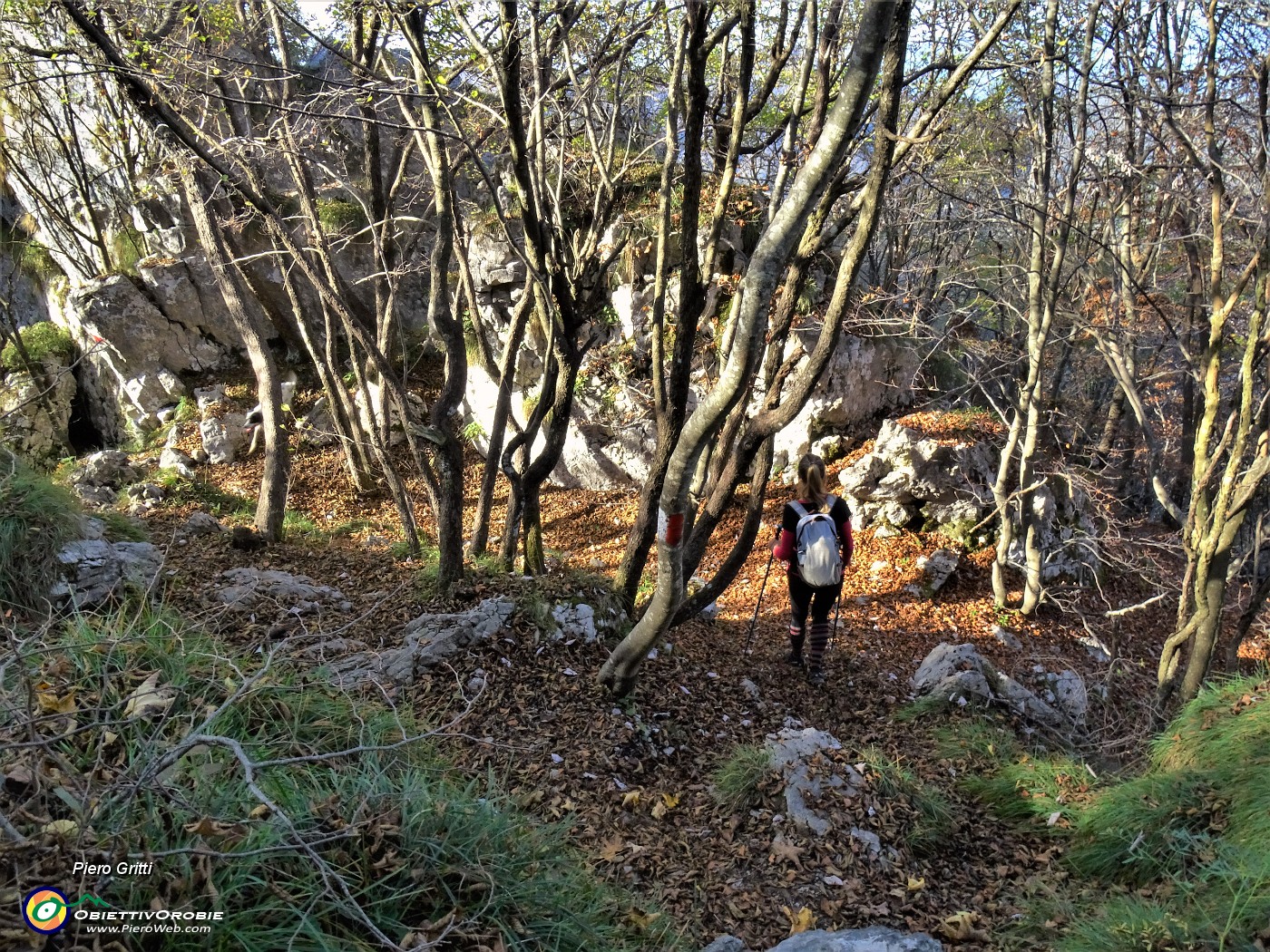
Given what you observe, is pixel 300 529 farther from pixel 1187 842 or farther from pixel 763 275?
pixel 1187 842

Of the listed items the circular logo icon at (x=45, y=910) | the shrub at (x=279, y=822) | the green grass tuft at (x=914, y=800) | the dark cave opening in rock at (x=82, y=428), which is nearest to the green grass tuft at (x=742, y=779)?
the green grass tuft at (x=914, y=800)

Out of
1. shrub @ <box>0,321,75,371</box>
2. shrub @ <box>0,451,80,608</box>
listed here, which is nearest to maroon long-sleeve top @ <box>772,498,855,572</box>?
shrub @ <box>0,451,80,608</box>

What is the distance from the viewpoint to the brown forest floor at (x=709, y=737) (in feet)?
11.6

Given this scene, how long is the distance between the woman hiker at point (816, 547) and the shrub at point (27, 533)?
517 centimetres

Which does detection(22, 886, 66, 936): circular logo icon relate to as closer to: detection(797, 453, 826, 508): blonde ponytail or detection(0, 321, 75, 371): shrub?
detection(797, 453, 826, 508): blonde ponytail

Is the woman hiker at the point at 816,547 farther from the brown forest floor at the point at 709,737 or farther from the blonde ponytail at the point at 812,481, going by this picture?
the brown forest floor at the point at 709,737

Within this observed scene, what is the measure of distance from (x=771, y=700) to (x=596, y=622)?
61.5 inches

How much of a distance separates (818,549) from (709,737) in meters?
1.65

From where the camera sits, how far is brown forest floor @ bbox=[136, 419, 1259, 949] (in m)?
3.54

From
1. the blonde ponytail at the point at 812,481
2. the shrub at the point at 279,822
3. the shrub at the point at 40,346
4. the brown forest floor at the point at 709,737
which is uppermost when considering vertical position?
the shrub at the point at 40,346

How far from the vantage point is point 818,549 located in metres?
5.48

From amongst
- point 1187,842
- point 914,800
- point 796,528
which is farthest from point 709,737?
point 1187,842

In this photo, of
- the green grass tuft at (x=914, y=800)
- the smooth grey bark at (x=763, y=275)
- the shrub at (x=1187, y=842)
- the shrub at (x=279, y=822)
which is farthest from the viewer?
the green grass tuft at (x=914, y=800)

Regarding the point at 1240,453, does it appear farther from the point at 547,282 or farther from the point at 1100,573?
the point at 1100,573
